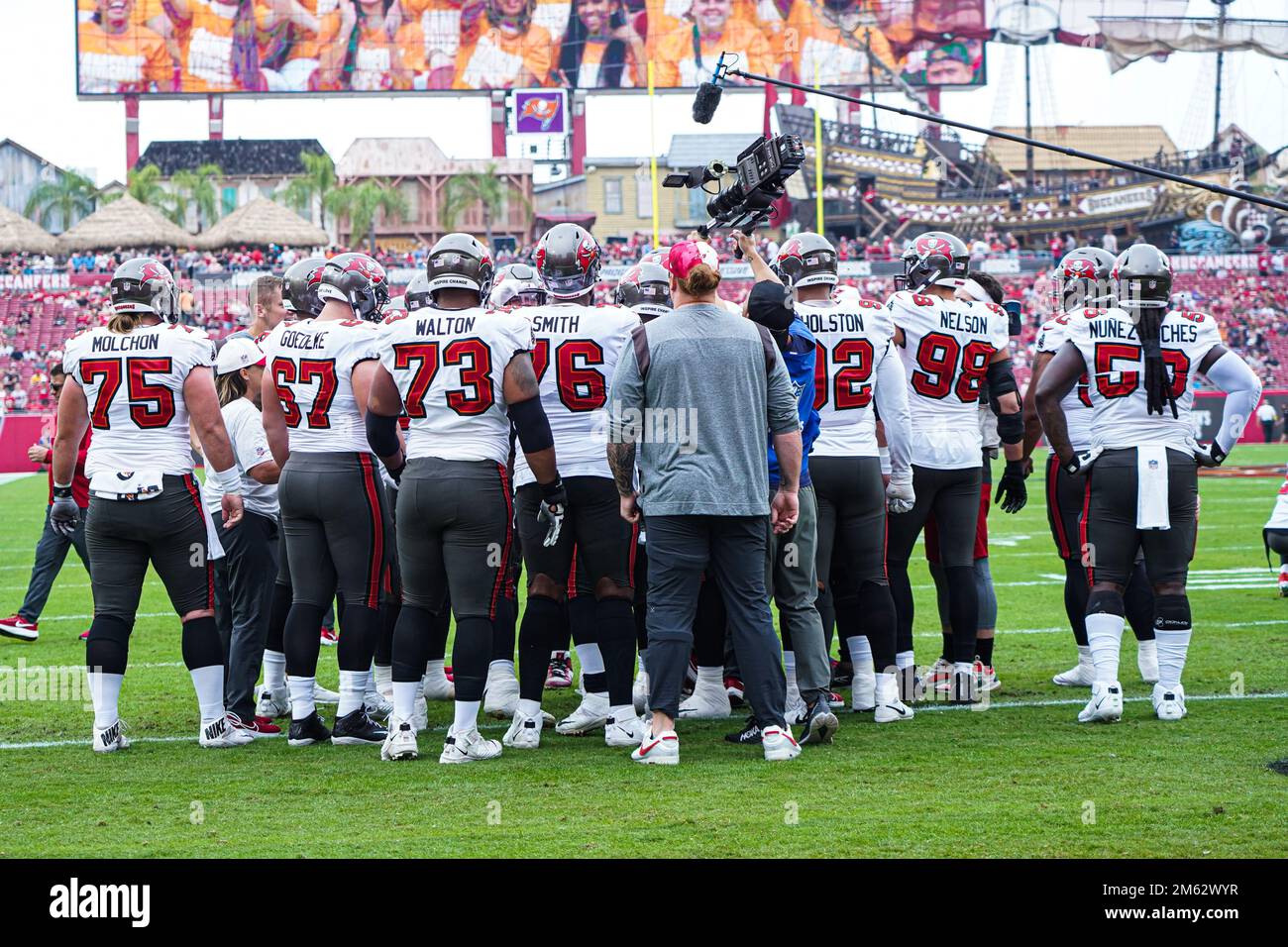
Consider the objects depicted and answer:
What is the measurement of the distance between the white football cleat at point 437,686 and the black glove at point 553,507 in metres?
1.61

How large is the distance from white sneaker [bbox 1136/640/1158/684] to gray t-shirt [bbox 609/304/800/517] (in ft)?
9.03

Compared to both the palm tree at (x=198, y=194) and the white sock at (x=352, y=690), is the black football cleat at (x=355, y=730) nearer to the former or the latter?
the white sock at (x=352, y=690)

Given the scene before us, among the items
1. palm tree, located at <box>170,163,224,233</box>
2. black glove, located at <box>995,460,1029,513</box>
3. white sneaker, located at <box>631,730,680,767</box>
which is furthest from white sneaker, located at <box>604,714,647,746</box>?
palm tree, located at <box>170,163,224,233</box>

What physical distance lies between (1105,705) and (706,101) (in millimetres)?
3697

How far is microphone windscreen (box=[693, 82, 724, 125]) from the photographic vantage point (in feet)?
25.3

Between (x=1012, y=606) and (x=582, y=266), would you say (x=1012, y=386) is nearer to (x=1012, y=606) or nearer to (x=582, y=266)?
(x=582, y=266)

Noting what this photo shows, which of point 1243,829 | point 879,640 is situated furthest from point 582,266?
point 1243,829

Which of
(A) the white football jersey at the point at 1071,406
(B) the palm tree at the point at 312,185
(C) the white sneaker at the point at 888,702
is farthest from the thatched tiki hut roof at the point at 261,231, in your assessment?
(C) the white sneaker at the point at 888,702

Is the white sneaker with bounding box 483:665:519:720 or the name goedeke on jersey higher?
the name goedeke on jersey

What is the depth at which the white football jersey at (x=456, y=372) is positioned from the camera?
5652mm

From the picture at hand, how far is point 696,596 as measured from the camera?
5.64m

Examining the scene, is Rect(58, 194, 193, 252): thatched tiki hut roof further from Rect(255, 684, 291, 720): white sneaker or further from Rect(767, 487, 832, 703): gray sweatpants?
Rect(767, 487, 832, 703): gray sweatpants

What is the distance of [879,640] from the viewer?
638cm

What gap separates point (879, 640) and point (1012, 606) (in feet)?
13.4
